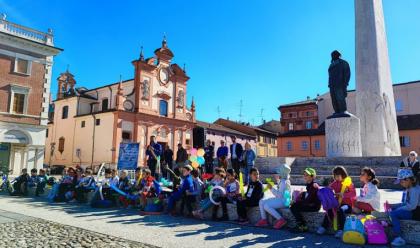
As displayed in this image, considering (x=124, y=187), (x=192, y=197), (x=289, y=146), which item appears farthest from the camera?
(x=289, y=146)

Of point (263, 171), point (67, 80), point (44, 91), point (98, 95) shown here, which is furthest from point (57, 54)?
point (263, 171)

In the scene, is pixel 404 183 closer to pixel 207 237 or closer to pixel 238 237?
pixel 238 237

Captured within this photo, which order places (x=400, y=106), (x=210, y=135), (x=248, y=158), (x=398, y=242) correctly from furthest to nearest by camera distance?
(x=210, y=135)
(x=400, y=106)
(x=248, y=158)
(x=398, y=242)

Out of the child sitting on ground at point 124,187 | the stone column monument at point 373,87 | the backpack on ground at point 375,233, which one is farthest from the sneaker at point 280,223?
the stone column monument at point 373,87

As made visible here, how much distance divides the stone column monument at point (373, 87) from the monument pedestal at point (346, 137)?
1672mm

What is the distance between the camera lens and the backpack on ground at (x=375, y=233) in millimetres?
4812

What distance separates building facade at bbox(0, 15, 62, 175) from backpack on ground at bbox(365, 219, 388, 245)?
79.8 feet

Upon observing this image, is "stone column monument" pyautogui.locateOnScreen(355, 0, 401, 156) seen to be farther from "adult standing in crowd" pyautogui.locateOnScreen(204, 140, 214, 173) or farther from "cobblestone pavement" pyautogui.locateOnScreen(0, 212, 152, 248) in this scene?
"cobblestone pavement" pyautogui.locateOnScreen(0, 212, 152, 248)

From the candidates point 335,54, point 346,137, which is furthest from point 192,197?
point 335,54

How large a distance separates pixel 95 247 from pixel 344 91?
41.1 feet

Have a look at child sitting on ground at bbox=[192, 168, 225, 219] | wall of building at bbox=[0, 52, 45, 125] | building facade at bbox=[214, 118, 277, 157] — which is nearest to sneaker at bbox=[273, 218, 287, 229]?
child sitting on ground at bbox=[192, 168, 225, 219]

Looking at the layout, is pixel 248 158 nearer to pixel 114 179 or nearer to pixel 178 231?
pixel 114 179

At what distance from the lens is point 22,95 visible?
81.4ft

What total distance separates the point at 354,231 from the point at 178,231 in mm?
2989
